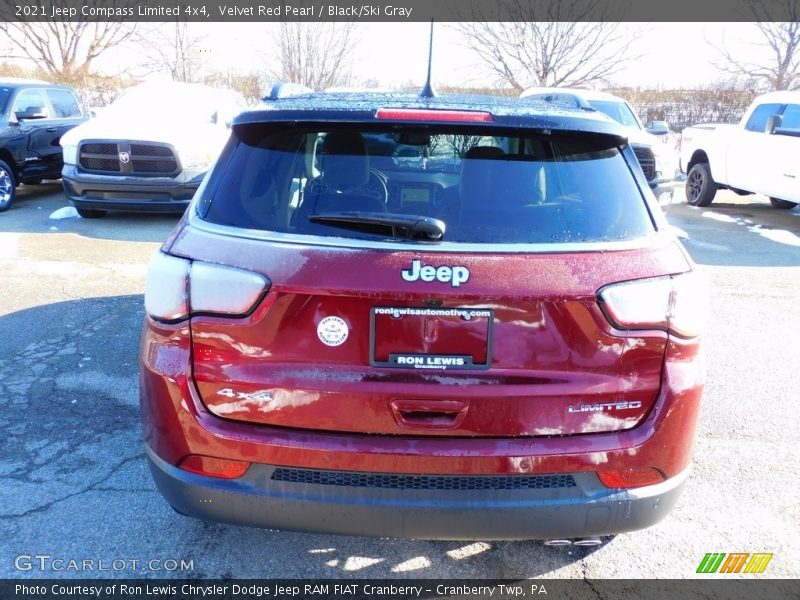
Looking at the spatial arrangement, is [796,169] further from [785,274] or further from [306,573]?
[306,573]

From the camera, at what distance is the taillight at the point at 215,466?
1978 millimetres

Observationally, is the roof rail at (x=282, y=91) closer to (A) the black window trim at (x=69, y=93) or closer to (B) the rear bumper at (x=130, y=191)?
(B) the rear bumper at (x=130, y=191)

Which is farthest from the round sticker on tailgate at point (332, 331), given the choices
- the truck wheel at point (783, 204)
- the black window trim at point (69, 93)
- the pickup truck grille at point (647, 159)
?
the truck wheel at point (783, 204)

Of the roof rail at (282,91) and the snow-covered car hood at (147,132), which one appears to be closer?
the roof rail at (282,91)

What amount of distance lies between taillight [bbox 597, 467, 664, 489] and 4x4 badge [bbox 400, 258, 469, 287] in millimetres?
777

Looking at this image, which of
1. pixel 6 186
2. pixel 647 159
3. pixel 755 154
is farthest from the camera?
pixel 755 154

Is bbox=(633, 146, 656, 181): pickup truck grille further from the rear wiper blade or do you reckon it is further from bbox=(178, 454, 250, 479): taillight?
bbox=(178, 454, 250, 479): taillight

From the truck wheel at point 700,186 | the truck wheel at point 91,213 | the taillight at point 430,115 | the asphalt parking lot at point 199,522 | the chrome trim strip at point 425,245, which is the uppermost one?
the taillight at point 430,115

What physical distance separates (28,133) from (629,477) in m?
10.8

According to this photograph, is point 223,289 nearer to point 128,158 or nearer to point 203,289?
point 203,289

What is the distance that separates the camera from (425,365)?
1.89 meters

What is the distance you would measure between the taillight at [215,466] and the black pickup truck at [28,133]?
944cm

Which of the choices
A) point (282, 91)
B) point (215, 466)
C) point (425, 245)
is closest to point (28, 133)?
point (282, 91)

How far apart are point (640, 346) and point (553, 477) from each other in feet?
1.64
